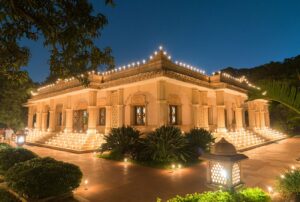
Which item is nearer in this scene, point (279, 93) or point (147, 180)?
point (279, 93)

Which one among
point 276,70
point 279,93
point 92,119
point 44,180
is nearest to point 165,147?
point 44,180

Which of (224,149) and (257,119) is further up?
(257,119)

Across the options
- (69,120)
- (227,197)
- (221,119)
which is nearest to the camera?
(227,197)

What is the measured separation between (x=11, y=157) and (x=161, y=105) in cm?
715

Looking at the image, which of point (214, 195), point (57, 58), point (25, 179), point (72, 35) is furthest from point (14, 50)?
point (214, 195)

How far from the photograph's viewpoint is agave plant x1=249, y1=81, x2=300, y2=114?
4277 mm

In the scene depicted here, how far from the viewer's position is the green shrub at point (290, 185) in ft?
15.2

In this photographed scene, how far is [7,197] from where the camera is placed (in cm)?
501

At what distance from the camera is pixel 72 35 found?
16.9ft

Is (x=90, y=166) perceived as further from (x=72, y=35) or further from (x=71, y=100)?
(x=71, y=100)

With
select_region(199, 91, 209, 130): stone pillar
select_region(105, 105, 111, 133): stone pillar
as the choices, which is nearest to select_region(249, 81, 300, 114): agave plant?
select_region(199, 91, 209, 130): stone pillar

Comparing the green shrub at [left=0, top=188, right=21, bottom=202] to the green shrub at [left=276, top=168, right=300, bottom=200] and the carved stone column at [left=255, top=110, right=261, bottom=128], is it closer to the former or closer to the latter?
the green shrub at [left=276, top=168, right=300, bottom=200]

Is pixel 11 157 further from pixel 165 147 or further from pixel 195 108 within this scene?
pixel 195 108

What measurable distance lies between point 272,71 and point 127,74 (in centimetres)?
3091
